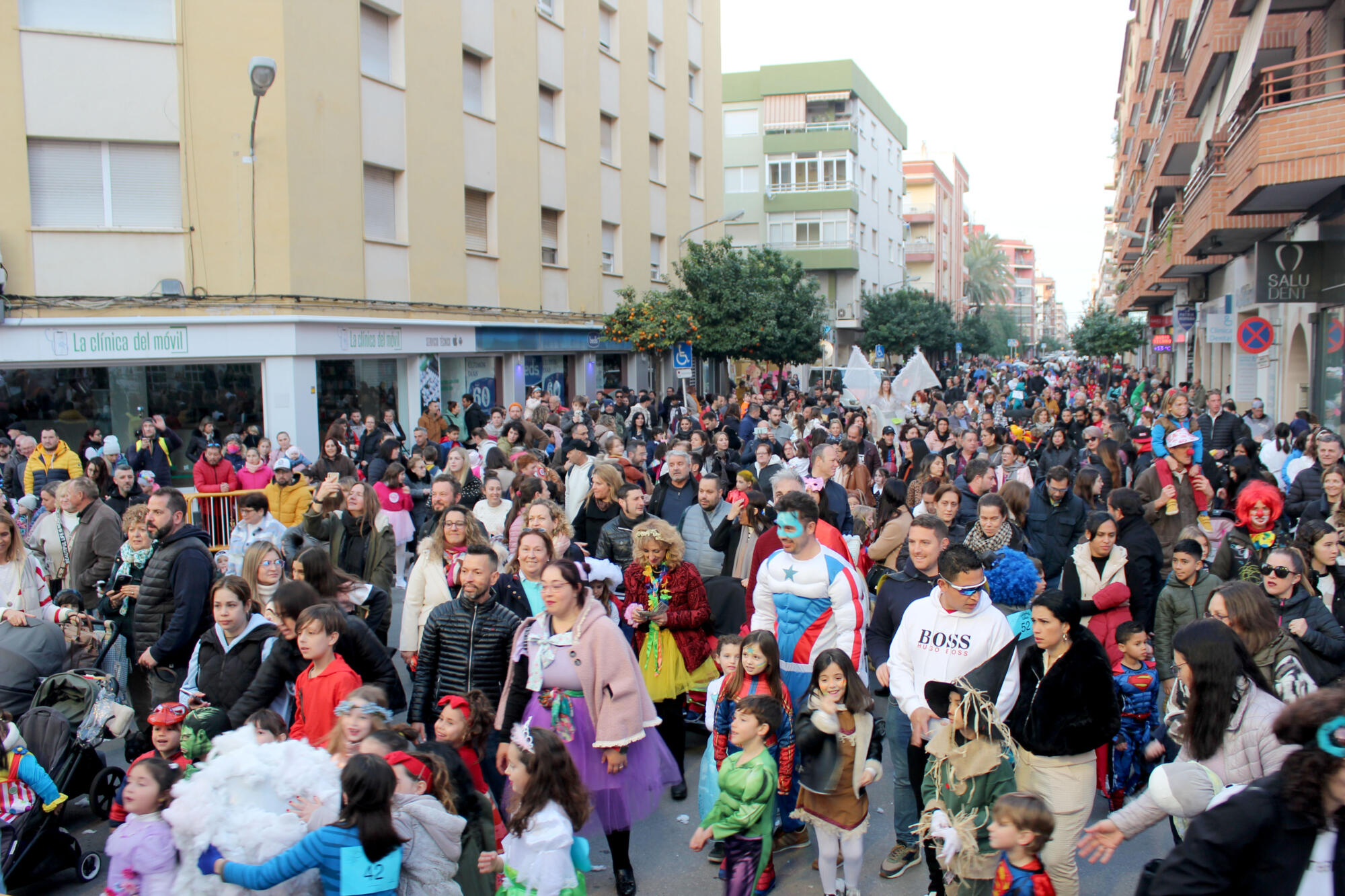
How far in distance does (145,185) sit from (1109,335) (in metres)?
50.4

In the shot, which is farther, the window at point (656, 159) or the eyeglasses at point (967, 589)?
the window at point (656, 159)

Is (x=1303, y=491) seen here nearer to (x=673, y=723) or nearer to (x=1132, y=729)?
(x=1132, y=729)

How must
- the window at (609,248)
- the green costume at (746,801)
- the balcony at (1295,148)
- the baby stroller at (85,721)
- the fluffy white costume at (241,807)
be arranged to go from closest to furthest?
the fluffy white costume at (241,807) → the green costume at (746,801) → the baby stroller at (85,721) → the balcony at (1295,148) → the window at (609,248)

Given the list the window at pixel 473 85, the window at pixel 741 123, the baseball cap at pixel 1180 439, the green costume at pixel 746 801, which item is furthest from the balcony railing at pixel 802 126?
→ the green costume at pixel 746 801

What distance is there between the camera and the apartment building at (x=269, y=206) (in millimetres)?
15469

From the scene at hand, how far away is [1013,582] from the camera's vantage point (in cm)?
501

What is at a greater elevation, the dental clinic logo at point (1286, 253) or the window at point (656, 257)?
the window at point (656, 257)

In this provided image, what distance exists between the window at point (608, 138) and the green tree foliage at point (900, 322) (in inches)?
1125

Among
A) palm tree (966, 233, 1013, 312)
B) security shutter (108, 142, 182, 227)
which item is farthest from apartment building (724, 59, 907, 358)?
palm tree (966, 233, 1013, 312)

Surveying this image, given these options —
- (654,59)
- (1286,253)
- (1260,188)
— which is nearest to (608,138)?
(654,59)

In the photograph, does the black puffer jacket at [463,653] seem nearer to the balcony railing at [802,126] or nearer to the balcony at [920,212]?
the balcony railing at [802,126]

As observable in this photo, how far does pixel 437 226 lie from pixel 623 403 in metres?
5.87

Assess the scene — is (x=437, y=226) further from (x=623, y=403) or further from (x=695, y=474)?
(x=695, y=474)

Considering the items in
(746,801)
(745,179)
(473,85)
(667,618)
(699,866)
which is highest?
(745,179)
